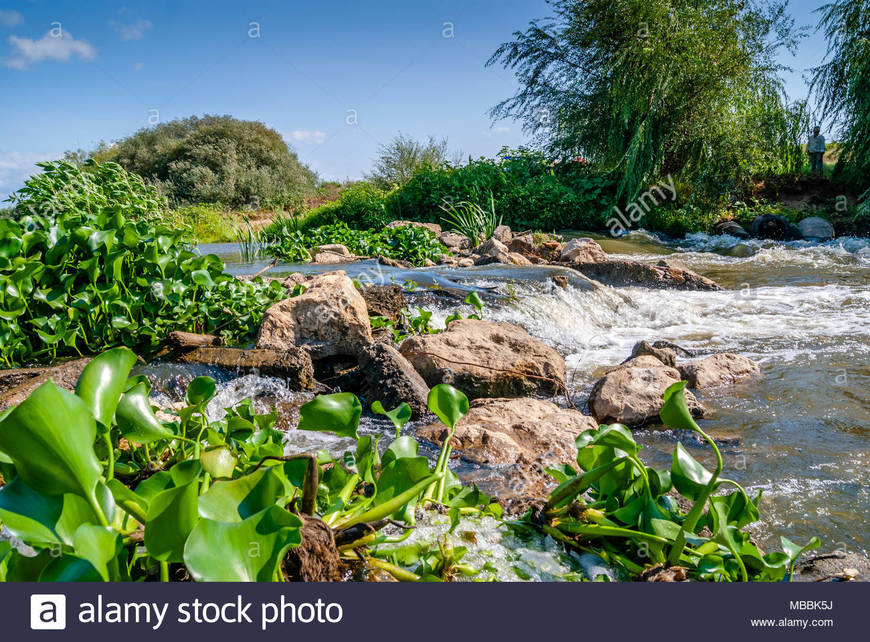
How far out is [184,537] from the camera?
863 millimetres

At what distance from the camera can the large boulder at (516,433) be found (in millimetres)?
2871

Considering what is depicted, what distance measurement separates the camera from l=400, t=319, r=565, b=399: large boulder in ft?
13.8

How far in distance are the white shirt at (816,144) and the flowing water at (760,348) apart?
7.68m

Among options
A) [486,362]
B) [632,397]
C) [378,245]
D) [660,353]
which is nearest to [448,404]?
[632,397]

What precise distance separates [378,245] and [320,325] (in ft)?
21.8

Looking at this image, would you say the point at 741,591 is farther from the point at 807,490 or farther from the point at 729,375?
the point at 729,375

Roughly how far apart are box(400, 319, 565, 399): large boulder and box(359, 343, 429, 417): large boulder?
1.12 feet

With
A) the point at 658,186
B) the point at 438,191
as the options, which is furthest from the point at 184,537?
the point at 658,186

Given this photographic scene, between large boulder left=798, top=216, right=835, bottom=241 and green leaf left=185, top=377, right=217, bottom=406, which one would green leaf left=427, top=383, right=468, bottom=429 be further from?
large boulder left=798, top=216, right=835, bottom=241

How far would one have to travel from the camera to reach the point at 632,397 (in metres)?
3.85

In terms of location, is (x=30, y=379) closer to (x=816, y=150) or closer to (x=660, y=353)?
(x=660, y=353)

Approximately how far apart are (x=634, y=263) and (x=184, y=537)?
31.9 feet

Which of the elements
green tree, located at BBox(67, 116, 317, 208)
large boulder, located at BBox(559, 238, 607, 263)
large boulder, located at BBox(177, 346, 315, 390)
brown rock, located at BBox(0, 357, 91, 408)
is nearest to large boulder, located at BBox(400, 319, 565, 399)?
large boulder, located at BBox(177, 346, 315, 390)

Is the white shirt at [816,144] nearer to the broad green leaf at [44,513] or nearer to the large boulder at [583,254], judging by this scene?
the large boulder at [583,254]
